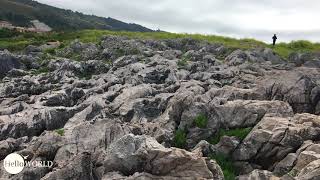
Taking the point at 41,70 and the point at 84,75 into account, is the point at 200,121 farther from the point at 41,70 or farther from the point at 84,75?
the point at 41,70

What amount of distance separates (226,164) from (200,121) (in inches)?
197

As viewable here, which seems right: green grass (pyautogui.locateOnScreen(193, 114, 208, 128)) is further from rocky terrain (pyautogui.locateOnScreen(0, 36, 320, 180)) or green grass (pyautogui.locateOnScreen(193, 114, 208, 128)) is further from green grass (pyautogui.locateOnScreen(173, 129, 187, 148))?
green grass (pyautogui.locateOnScreen(173, 129, 187, 148))

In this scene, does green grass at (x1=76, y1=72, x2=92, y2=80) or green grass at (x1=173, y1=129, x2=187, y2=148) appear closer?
green grass at (x1=173, y1=129, x2=187, y2=148)

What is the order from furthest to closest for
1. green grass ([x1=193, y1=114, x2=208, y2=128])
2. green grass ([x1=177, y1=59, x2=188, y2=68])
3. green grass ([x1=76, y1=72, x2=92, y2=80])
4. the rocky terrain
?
1. green grass ([x1=76, y1=72, x2=92, y2=80])
2. green grass ([x1=177, y1=59, x2=188, y2=68])
3. green grass ([x1=193, y1=114, x2=208, y2=128])
4. the rocky terrain

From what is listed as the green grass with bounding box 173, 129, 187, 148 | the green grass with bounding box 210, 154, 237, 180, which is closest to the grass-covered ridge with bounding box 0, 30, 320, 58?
the green grass with bounding box 173, 129, 187, 148

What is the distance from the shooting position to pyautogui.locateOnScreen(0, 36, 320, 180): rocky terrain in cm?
2218

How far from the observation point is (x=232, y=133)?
2953 cm

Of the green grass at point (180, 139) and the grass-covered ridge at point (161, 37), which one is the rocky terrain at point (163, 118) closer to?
the green grass at point (180, 139)

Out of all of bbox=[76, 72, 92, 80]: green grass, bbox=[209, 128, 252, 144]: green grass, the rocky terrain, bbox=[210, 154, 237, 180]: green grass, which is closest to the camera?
the rocky terrain

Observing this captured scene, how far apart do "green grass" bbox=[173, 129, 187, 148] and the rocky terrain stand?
0.07 meters

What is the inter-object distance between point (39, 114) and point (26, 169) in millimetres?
11355

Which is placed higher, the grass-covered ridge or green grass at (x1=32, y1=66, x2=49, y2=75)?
the grass-covered ridge

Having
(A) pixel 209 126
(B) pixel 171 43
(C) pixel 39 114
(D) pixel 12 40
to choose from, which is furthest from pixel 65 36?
(A) pixel 209 126

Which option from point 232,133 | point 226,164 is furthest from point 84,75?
point 226,164
